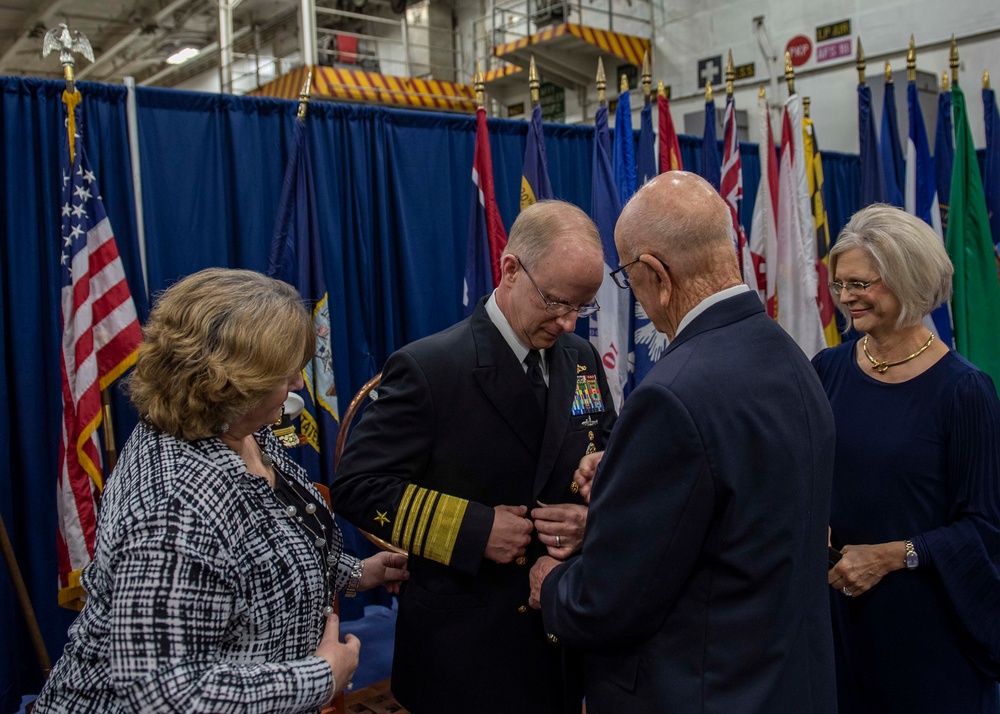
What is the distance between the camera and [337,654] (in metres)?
1.27

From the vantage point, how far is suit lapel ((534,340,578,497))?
5.65 feet

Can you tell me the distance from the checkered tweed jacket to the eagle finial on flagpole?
226cm

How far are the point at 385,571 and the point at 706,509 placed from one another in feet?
2.68

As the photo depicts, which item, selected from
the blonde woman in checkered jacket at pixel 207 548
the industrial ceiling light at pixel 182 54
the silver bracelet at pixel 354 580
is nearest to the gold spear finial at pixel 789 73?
the silver bracelet at pixel 354 580

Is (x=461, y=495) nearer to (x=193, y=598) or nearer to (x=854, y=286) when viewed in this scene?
(x=193, y=598)

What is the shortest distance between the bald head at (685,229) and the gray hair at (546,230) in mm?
387

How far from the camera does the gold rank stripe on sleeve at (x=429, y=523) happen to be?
62.6 inches

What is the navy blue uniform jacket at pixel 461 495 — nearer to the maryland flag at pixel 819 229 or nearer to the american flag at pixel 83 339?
the american flag at pixel 83 339

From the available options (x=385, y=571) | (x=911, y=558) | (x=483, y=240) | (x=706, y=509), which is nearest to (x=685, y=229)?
(x=706, y=509)

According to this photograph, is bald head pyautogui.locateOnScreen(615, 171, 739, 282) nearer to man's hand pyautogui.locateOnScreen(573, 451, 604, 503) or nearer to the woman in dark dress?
man's hand pyautogui.locateOnScreen(573, 451, 604, 503)

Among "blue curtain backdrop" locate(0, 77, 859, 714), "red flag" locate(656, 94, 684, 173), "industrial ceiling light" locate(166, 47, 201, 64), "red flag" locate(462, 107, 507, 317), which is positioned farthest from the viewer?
"industrial ceiling light" locate(166, 47, 201, 64)

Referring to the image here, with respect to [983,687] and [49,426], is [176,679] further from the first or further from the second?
[49,426]

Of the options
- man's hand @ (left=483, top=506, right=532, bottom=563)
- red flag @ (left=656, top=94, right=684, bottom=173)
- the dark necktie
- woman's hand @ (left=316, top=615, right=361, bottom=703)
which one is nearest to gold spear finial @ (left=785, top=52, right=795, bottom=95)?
red flag @ (left=656, top=94, right=684, bottom=173)

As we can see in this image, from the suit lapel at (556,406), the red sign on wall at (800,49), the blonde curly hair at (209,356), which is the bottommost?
the suit lapel at (556,406)
